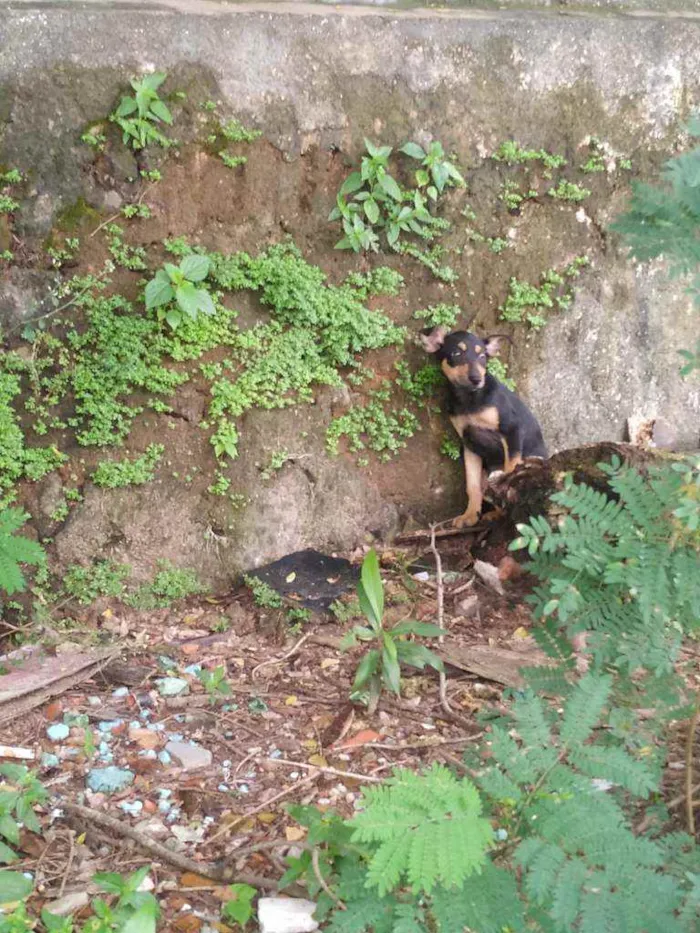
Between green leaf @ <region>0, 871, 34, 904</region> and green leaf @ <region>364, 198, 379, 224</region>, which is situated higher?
green leaf @ <region>364, 198, 379, 224</region>

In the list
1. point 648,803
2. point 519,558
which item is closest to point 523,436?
point 519,558

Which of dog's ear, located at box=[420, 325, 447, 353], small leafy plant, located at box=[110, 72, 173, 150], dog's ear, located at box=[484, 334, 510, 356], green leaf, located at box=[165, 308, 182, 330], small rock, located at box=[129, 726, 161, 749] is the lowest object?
small rock, located at box=[129, 726, 161, 749]

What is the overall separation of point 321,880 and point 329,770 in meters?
0.96

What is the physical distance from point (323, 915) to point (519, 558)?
2.85 meters

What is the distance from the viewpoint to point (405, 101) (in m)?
5.14

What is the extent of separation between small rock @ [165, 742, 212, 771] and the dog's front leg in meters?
2.44

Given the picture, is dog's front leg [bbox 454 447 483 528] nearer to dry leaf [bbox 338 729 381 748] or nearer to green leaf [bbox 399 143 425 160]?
green leaf [bbox 399 143 425 160]

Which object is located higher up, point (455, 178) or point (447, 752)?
point (455, 178)

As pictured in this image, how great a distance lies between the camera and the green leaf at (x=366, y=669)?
398cm

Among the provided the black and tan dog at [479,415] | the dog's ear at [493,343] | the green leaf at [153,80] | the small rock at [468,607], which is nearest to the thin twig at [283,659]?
the small rock at [468,607]

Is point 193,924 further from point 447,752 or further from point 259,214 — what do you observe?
point 259,214

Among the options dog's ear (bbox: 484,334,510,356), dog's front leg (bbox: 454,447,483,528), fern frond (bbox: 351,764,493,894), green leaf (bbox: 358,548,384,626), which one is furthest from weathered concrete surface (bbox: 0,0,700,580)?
fern frond (bbox: 351,764,493,894)

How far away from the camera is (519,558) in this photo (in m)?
5.21

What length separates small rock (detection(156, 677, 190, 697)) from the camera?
4.18 m
